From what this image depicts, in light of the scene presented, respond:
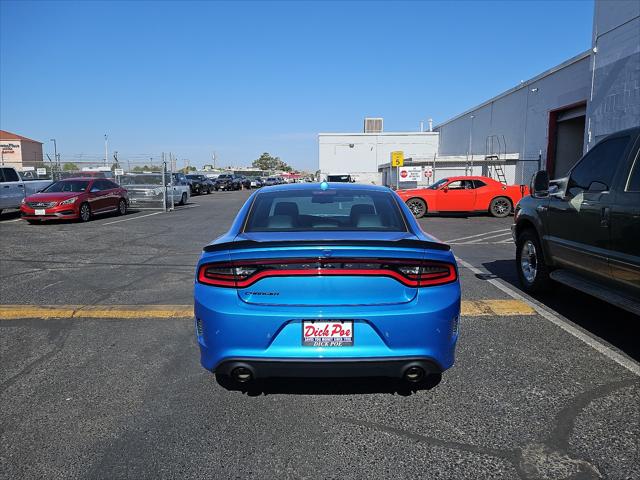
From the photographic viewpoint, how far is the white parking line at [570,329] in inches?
161

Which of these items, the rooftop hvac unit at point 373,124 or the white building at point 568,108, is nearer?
the white building at point 568,108

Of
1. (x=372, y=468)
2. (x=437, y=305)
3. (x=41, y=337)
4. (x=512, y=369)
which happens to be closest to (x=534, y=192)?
(x=512, y=369)

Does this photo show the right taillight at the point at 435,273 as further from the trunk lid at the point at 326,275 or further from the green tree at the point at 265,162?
the green tree at the point at 265,162

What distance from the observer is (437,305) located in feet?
10.1

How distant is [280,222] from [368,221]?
0.70 meters

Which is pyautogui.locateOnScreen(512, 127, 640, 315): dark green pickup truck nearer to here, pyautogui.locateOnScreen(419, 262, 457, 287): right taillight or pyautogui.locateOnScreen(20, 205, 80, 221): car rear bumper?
pyautogui.locateOnScreen(419, 262, 457, 287): right taillight

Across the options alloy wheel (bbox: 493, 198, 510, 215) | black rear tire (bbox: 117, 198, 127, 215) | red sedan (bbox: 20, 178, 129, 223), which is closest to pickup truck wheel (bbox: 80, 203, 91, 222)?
red sedan (bbox: 20, 178, 129, 223)

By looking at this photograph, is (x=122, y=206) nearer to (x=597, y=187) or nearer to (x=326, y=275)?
(x=597, y=187)

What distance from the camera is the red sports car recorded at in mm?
17500

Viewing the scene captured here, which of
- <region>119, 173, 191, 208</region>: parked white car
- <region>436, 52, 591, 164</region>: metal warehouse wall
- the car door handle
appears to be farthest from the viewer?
<region>119, 173, 191, 208</region>: parked white car

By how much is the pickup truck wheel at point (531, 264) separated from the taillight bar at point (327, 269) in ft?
11.8

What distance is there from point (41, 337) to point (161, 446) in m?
2.64

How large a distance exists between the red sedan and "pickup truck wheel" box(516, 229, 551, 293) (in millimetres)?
13623

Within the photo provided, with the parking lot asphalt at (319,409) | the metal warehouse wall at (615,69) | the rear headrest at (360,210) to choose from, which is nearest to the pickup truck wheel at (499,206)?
the metal warehouse wall at (615,69)
